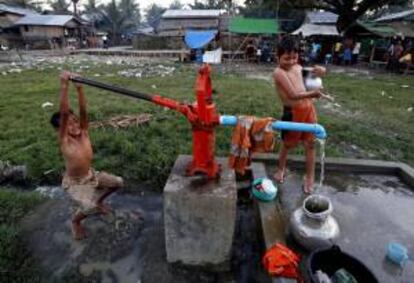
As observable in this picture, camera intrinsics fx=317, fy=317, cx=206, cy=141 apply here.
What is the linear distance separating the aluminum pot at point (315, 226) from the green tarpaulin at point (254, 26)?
2064 centimetres

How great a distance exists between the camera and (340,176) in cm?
402

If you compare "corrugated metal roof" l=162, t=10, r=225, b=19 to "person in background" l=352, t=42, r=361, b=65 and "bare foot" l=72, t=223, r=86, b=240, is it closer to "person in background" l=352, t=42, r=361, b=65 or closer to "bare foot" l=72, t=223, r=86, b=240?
"person in background" l=352, t=42, r=361, b=65

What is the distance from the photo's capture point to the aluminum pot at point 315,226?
2562mm

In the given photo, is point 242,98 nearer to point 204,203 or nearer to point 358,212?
point 358,212

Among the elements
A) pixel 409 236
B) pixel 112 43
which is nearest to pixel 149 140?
pixel 409 236

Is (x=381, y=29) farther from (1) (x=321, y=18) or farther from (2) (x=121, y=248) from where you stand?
(2) (x=121, y=248)

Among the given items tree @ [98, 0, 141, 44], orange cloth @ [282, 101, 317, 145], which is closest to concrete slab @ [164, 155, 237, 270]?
orange cloth @ [282, 101, 317, 145]

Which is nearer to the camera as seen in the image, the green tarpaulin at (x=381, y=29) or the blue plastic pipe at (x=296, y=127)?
the blue plastic pipe at (x=296, y=127)

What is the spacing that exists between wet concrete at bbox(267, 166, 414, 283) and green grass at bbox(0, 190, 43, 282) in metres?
2.40

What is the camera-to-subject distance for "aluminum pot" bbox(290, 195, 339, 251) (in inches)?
101

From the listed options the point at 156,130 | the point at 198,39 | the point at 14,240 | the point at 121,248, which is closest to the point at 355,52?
the point at 198,39

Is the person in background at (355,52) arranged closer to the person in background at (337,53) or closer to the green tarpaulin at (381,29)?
the person in background at (337,53)

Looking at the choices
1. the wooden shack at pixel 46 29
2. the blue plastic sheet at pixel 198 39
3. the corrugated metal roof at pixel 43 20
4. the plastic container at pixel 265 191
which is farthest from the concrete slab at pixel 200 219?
the corrugated metal roof at pixel 43 20

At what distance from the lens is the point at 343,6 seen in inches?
857
